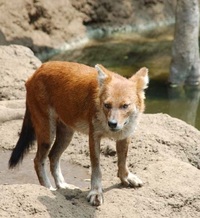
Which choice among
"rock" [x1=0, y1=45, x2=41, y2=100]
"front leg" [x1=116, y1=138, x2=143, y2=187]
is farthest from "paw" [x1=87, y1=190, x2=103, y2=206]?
"rock" [x1=0, y1=45, x2=41, y2=100]

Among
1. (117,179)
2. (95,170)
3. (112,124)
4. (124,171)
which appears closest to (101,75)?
(112,124)

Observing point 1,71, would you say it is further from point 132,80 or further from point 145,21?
point 145,21

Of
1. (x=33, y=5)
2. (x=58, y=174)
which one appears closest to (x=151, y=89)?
(x=33, y=5)

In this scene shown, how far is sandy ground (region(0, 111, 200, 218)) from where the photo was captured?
22.5ft

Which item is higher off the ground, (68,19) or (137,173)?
(137,173)

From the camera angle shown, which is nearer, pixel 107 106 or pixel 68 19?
pixel 107 106

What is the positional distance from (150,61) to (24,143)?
29.5ft

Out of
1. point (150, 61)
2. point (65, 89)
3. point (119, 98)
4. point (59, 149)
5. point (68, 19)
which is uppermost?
point (119, 98)

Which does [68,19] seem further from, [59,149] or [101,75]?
[101,75]

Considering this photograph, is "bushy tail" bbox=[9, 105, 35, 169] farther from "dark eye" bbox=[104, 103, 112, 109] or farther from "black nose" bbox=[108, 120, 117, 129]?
"black nose" bbox=[108, 120, 117, 129]

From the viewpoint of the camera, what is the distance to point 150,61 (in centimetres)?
1702

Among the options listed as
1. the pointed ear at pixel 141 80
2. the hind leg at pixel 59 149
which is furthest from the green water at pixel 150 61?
the pointed ear at pixel 141 80

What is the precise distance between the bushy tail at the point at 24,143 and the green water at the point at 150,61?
17.3ft

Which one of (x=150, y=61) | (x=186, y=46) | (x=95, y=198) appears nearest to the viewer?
(x=95, y=198)
